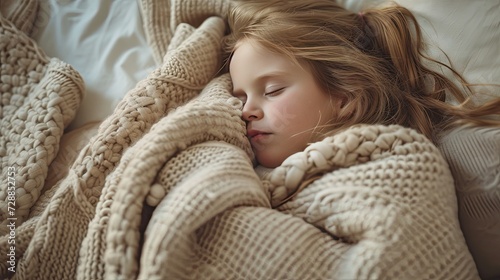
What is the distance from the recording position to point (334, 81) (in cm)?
93

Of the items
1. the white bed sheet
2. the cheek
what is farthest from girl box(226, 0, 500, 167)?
the white bed sheet

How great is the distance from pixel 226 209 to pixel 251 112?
0.95 feet

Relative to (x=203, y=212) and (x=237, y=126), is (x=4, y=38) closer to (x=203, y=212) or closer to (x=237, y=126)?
(x=237, y=126)

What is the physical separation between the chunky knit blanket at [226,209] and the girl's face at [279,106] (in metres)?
0.04

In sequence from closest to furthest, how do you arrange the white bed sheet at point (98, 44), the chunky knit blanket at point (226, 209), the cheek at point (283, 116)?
the chunky knit blanket at point (226, 209) < the cheek at point (283, 116) < the white bed sheet at point (98, 44)

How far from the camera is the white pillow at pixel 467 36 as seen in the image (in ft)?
2.92

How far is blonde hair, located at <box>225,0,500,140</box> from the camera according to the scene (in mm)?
889

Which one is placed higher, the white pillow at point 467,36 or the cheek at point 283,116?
the white pillow at point 467,36

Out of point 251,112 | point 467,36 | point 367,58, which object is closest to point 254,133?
point 251,112

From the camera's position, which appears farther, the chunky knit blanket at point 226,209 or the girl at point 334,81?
the girl at point 334,81

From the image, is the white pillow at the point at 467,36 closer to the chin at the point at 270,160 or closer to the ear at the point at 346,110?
the ear at the point at 346,110

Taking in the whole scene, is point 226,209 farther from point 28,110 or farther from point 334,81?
point 28,110

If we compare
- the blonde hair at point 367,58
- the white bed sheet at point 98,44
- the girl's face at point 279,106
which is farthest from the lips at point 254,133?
the white bed sheet at point 98,44

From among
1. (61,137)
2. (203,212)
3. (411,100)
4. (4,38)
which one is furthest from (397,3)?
(4,38)
